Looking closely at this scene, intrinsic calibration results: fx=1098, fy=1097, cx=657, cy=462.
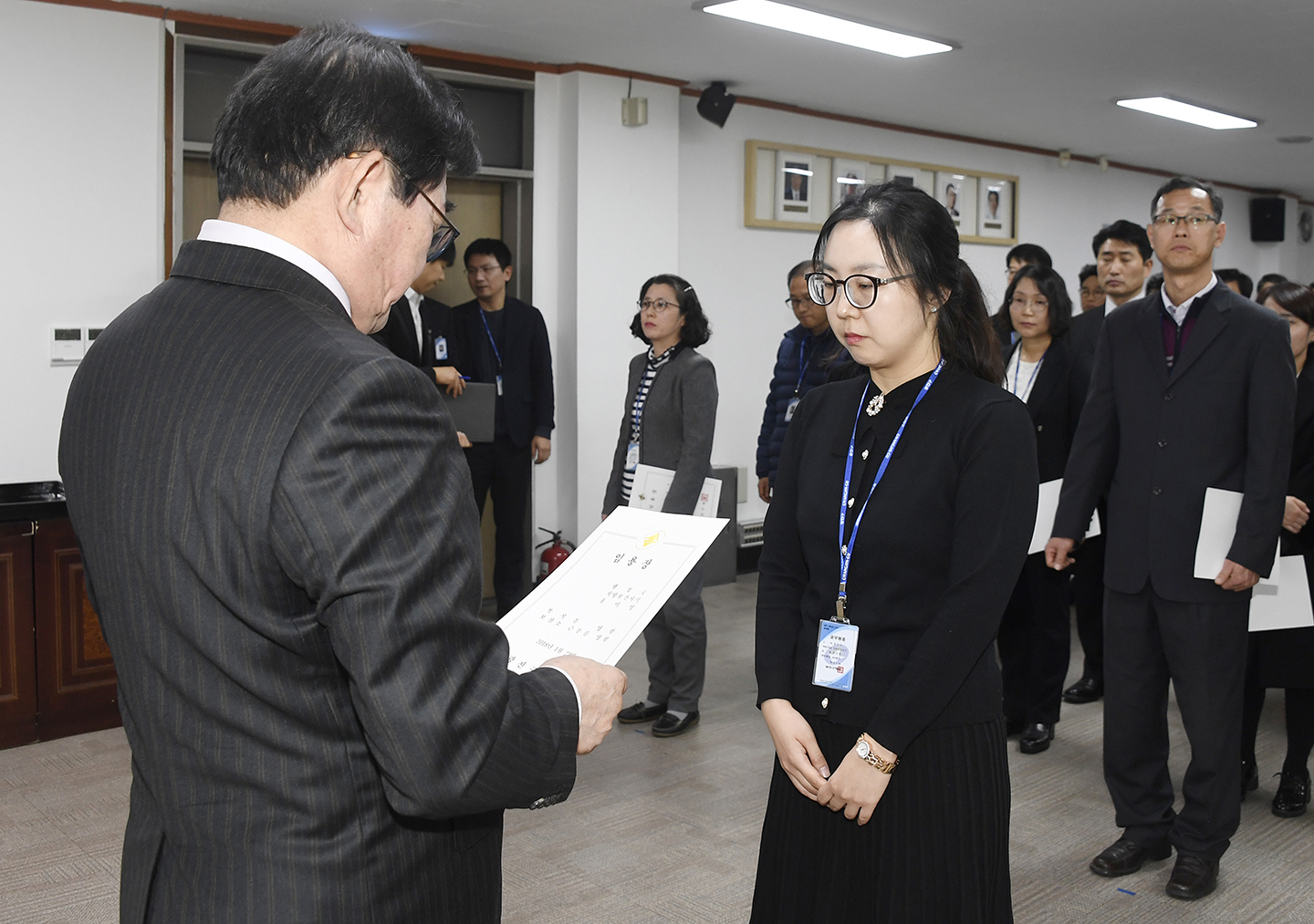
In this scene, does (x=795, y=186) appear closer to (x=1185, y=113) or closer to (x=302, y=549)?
(x=1185, y=113)

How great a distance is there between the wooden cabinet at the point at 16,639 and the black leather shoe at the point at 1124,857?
3.71m

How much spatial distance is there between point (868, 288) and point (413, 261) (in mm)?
845

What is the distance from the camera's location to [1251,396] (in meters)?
2.70

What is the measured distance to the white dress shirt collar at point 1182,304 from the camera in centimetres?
281

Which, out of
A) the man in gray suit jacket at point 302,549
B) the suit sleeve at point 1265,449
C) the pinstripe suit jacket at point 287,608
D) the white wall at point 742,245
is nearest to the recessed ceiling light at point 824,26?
the white wall at point 742,245

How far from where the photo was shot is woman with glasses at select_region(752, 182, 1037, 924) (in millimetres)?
1592

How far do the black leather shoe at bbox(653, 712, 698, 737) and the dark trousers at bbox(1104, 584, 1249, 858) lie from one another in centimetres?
163

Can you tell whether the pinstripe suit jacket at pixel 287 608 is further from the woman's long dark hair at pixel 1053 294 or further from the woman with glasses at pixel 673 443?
the woman's long dark hair at pixel 1053 294

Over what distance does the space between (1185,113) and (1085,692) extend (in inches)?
187

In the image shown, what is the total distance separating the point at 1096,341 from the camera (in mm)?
4340

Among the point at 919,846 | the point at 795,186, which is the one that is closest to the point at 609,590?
the point at 919,846

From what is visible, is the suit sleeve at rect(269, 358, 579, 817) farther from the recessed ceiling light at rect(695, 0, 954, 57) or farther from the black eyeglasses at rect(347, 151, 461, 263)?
the recessed ceiling light at rect(695, 0, 954, 57)

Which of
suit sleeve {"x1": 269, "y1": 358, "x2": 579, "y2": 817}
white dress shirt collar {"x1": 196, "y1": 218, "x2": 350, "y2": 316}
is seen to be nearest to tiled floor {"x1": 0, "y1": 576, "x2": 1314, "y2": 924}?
suit sleeve {"x1": 269, "y1": 358, "x2": 579, "y2": 817}

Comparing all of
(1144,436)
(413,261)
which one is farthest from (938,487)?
(1144,436)
